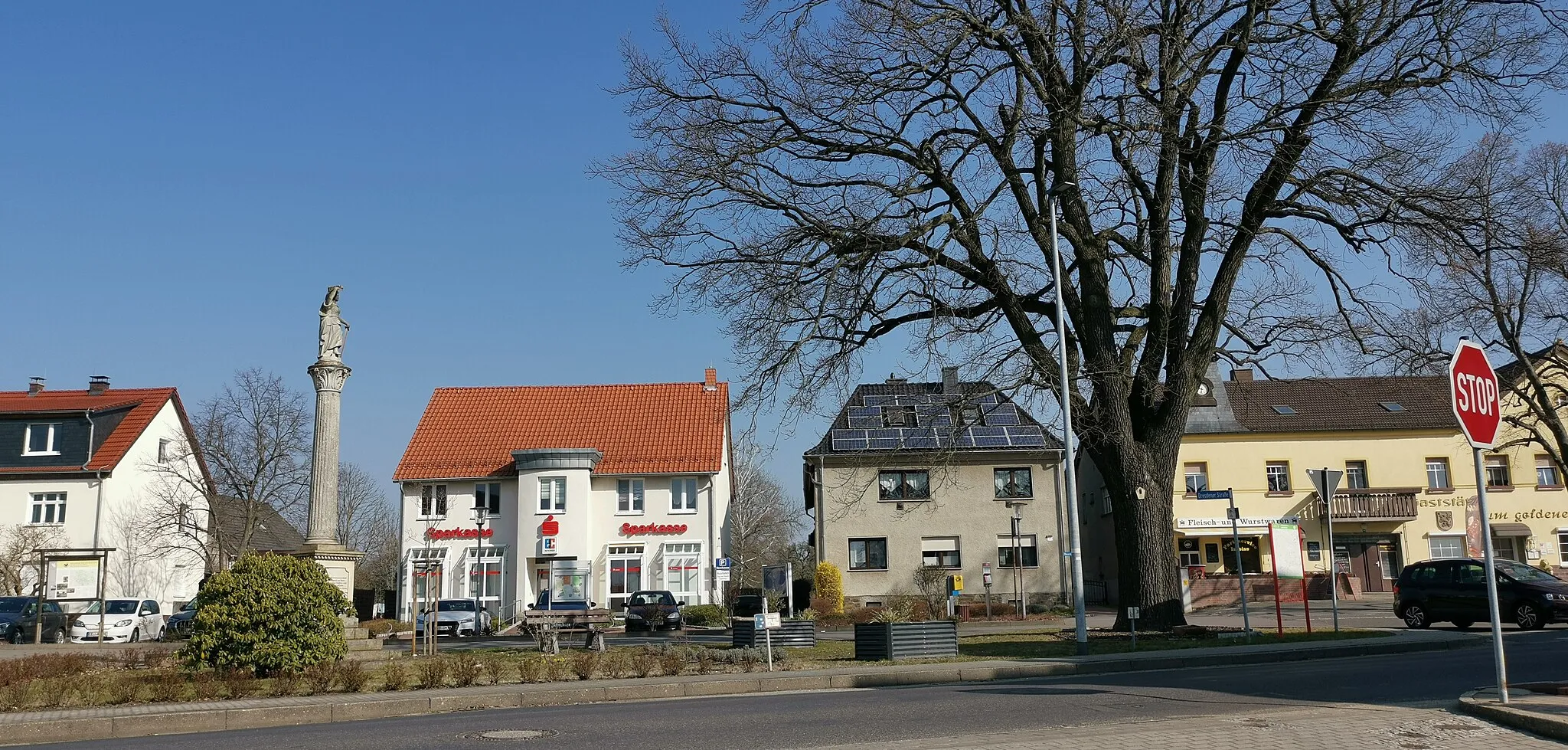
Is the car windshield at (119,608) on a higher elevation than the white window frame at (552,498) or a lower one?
lower

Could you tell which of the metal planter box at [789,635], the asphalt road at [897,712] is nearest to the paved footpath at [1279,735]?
the asphalt road at [897,712]

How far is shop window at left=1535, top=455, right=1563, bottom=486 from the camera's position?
158 feet

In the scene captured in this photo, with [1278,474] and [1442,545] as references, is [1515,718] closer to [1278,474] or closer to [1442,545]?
[1278,474]

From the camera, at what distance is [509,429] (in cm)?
5116

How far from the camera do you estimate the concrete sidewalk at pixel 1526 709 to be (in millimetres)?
8688

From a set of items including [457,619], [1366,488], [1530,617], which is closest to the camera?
[1530,617]

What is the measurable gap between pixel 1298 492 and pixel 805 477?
70.7ft

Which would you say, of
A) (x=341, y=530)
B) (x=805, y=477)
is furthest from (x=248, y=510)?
(x=341, y=530)

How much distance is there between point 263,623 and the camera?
16.4 m

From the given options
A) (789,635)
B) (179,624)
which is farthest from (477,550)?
(789,635)

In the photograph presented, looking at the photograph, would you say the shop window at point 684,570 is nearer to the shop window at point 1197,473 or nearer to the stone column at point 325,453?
the shop window at point 1197,473

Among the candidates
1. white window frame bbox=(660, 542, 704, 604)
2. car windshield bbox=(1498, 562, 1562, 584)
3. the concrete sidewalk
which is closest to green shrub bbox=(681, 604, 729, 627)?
white window frame bbox=(660, 542, 704, 604)

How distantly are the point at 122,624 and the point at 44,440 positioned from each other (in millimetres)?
15795

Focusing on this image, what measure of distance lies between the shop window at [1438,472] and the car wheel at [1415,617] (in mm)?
25154
